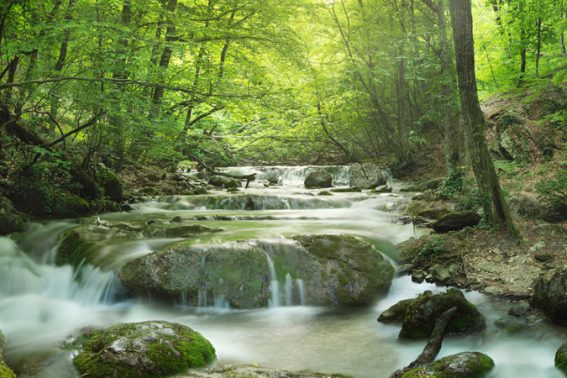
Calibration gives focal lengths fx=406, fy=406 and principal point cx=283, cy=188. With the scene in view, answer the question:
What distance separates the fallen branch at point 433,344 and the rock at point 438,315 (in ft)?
0.28

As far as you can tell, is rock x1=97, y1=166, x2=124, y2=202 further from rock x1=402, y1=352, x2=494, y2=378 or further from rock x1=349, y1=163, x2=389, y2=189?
rock x1=402, y1=352, x2=494, y2=378

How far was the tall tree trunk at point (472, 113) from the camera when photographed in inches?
266

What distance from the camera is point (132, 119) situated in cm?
911

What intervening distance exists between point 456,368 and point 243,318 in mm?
2928

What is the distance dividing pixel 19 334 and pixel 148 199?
Result: 7.53 m

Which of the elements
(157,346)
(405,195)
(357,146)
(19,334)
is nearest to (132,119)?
(19,334)

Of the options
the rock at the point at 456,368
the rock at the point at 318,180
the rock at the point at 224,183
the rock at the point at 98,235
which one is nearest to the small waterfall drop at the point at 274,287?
the rock at the point at 98,235

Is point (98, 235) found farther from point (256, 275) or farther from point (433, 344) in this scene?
point (433, 344)

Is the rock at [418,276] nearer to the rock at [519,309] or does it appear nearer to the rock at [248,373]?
the rock at [519,309]

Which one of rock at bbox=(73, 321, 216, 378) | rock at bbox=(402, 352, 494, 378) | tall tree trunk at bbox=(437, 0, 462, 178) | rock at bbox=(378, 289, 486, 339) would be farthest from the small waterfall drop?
tall tree trunk at bbox=(437, 0, 462, 178)

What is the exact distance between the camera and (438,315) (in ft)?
16.0

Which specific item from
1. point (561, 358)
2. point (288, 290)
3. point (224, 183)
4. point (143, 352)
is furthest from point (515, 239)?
point (224, 183)

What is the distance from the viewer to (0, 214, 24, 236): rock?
8422mm

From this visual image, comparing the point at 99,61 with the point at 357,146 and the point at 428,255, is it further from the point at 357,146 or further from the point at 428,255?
the point at 357,146
